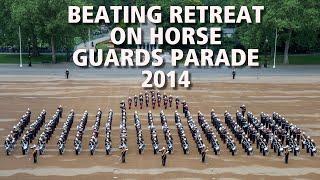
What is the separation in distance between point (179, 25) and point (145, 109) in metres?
36.2

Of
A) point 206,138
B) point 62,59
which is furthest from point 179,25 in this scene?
point 206,138

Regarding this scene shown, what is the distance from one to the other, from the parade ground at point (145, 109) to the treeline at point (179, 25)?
4191 mm

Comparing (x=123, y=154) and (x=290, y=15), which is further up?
(x=290, y=15)

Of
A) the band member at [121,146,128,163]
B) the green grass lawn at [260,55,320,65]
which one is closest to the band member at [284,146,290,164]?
the band member at [121,146,128,163]

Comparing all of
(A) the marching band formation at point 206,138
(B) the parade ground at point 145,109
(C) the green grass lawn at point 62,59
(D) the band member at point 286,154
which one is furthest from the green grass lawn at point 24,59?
(D) the band member at point 286,154

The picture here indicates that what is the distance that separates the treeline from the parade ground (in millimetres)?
4191

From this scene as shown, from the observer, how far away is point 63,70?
5778 centimetres

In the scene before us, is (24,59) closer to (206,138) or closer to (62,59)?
(62,59)

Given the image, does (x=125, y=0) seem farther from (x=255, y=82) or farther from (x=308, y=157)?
(x=308, y=157)

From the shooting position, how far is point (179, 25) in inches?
2731

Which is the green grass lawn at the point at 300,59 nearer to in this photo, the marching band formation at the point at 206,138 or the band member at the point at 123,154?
the marching band formation at the point at 206,138

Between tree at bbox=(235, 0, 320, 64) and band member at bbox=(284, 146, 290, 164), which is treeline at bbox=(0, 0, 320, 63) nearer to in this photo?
tree at bbox=(235, 0, 320, 64)

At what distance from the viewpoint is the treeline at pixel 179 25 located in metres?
59.5

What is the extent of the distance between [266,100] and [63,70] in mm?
26410
